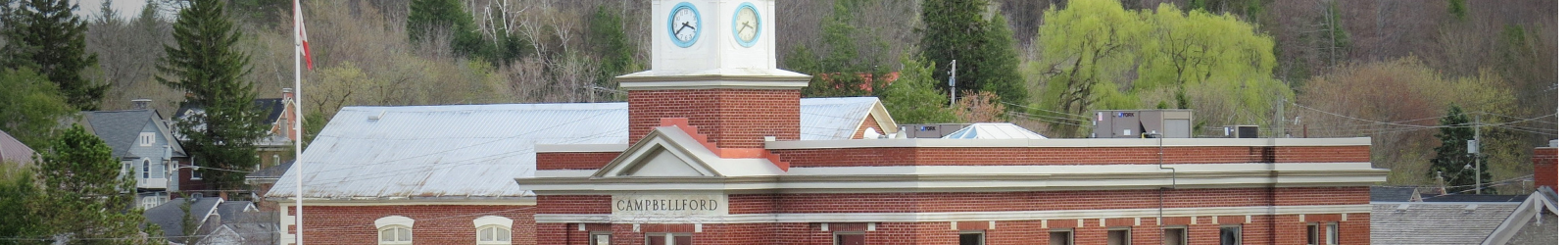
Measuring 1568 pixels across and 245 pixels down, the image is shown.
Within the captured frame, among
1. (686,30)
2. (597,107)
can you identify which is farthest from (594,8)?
(686,30)

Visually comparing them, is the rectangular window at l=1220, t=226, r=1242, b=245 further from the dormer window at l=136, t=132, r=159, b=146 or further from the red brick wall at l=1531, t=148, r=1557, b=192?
the dormer window at l=136, t=132, r=159, b=146

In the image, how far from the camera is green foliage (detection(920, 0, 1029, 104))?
8744 cm

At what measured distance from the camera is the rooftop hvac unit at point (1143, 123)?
4069 centimetres

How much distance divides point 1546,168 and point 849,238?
1429 cm

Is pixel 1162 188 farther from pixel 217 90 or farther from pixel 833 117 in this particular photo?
pixel 217 90

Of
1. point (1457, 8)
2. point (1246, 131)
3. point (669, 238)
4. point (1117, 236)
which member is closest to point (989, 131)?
point (1246, 131)

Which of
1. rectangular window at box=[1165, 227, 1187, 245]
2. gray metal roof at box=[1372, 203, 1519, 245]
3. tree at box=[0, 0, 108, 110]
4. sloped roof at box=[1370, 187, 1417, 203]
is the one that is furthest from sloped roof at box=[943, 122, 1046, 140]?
tree at box=[0, 0, 108, 110]

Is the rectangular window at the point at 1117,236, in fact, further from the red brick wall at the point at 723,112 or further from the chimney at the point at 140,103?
the chimney at the point at 140,103

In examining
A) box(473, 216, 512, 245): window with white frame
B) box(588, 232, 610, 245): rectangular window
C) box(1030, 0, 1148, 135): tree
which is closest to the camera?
box(588, 232, 610, 245): rectangular window

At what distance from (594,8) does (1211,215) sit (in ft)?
288

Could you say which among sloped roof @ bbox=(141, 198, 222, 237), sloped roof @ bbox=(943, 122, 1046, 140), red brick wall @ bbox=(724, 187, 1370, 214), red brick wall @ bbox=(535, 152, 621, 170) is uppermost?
sloped roof @ bbox=(943, 122, 1046, 140)

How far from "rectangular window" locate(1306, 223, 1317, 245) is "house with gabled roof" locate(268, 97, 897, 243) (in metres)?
14.0

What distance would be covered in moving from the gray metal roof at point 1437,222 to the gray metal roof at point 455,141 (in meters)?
12.2

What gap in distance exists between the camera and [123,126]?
322 ft
